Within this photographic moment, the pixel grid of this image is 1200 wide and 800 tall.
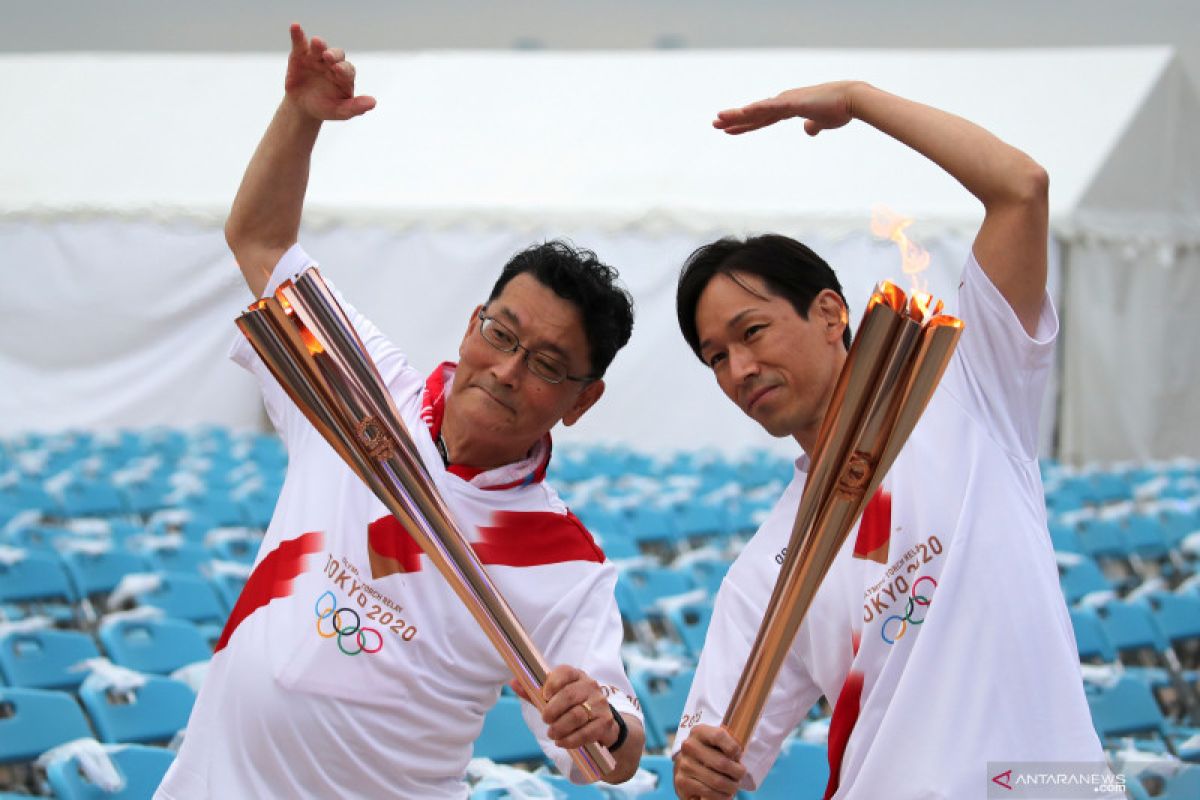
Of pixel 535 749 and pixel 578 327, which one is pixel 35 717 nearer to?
pixel 535 749

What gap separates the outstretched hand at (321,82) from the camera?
194cm

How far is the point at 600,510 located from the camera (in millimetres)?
7617

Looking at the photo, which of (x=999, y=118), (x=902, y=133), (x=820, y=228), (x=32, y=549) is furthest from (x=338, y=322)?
(x=999, y=118)

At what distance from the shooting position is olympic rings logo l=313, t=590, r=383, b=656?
5.96ft

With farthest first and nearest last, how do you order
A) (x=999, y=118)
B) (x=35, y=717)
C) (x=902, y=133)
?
(x=999, y=118)
(x=35, y=717)
(x=902, y=133)

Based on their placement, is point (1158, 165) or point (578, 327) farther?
point (1158, 165)

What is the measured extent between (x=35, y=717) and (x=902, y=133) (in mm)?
2596

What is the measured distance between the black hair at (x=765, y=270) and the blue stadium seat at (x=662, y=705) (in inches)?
92.6

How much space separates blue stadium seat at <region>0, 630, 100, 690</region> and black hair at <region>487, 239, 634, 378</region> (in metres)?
2.64

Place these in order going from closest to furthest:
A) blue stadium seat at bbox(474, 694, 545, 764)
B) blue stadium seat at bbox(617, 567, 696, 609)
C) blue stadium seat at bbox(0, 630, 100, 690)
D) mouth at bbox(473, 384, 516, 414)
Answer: mouth at bbox(473, 384, 516, 414) < blue stadium seat at bbox(474, 694, 545, 764) < blue stadium seat at bbox(0, 630, 100, 690) < blue stadium seat at bbox(617, 567, 696, 609)

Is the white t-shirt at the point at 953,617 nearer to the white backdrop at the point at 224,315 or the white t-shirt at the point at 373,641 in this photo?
the white t-shirt at the point at 373,641

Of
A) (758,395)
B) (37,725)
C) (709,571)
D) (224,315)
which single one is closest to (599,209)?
(224,315)

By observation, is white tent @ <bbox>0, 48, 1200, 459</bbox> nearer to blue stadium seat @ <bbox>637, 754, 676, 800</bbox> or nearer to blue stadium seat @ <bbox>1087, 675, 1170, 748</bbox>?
blue stadium seat @ <bbox>1087, 675, 1170, 748</bbox>

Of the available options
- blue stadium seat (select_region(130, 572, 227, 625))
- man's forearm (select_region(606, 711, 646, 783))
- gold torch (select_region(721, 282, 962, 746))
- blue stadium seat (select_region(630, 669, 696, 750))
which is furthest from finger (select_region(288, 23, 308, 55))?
blue stadium seat (select_region(130, 572, 227, 625))
